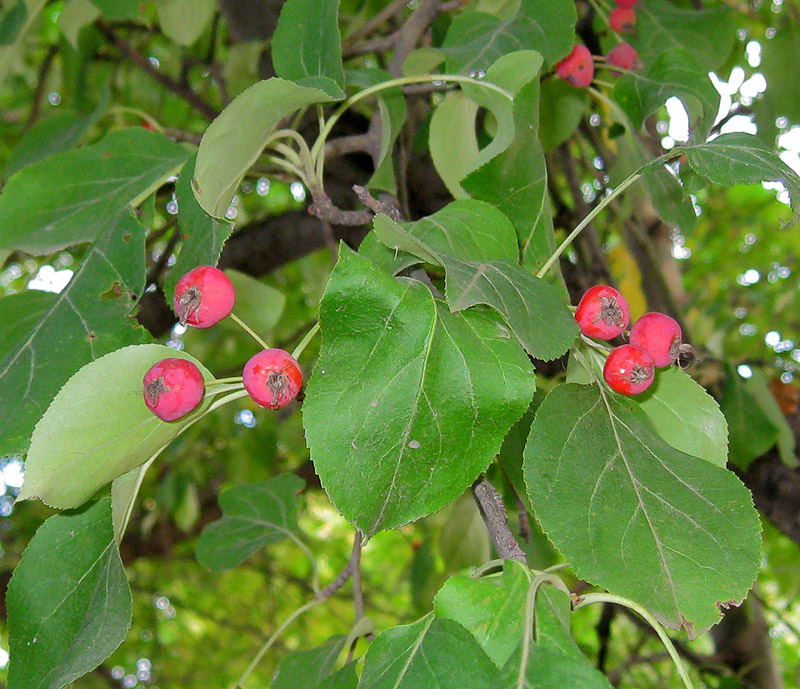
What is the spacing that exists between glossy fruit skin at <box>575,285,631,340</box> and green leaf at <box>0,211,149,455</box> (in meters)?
0.49

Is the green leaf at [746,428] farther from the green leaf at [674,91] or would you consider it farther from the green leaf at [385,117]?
the green leaf at [385,117]

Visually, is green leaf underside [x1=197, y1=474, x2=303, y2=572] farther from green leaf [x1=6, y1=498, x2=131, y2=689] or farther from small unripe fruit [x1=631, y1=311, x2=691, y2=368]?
small unripe fruit [x1=631, y1=311, x2=691, y2=368]

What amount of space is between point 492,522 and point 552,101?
94cm

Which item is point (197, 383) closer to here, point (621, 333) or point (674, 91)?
point (621, 333)

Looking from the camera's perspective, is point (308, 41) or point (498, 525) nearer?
point (498, 525)

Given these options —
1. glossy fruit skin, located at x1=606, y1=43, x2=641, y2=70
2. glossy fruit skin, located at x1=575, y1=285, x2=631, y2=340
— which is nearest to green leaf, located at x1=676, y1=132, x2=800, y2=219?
glossy fruit skin, located at x1=575, y1=285, x2=631, y2=340

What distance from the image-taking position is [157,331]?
229 centimetres

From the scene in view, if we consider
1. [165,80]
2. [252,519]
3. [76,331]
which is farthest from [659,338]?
[165,80]

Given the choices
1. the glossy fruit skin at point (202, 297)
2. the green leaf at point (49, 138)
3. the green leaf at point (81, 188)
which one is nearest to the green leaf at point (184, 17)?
the green leaf at point (49, 138)

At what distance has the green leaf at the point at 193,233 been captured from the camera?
846mm

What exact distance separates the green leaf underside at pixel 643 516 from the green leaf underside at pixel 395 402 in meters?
0.06

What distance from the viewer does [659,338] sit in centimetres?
77

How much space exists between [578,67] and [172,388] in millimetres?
842

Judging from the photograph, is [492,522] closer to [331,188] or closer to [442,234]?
[442,234]
